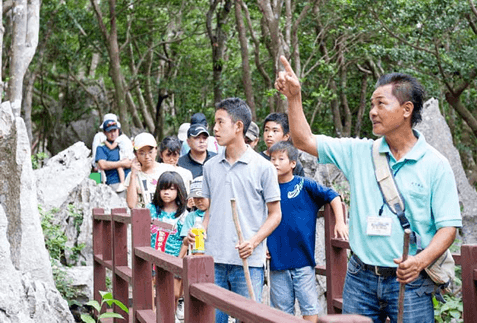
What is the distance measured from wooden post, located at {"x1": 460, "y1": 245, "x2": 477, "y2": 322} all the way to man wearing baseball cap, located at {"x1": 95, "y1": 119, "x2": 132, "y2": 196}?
6.44 meters

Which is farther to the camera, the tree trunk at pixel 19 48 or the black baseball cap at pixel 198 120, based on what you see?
the tree trunk at pixel 19 48

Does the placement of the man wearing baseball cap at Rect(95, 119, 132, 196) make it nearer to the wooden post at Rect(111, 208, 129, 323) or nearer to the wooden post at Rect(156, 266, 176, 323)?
the wooden post at Rect(111, 208, 129, 323)

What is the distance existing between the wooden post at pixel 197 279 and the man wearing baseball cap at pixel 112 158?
639cm

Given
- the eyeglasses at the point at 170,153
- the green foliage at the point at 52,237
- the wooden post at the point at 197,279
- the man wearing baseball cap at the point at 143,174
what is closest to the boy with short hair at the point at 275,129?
the man wearing baseball cap at the point at 143,174

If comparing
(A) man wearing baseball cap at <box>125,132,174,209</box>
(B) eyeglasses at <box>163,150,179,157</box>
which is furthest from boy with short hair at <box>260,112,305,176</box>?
(B) eyeglasses at <box>163,150,179,157</box>

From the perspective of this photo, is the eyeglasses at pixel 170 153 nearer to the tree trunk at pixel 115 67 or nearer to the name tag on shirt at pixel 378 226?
the name tag on shirt at pixel 378 226

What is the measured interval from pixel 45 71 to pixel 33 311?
1732 cm

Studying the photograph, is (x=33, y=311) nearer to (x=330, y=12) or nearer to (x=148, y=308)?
(x=148, y=308)

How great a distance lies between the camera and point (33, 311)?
16.4 feet

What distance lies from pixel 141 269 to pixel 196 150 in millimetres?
2075

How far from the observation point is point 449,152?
11.8 metres

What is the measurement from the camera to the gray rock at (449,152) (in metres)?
11.4

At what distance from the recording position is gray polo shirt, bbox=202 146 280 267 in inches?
158

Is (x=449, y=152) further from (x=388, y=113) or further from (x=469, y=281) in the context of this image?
(x=388, y=113)
